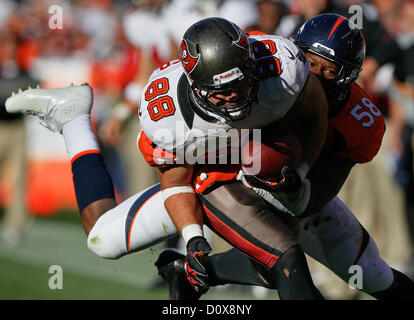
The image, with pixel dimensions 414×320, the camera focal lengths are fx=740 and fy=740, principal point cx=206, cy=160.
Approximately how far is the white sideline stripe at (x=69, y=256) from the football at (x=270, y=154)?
244 cm

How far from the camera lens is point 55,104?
4.04 m

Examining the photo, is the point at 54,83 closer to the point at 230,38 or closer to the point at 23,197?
the point at 23,197

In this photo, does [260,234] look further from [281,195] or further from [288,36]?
[288,36]

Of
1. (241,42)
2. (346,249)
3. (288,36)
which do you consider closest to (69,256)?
(288,36)

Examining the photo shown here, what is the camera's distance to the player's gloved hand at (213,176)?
335 centimetres

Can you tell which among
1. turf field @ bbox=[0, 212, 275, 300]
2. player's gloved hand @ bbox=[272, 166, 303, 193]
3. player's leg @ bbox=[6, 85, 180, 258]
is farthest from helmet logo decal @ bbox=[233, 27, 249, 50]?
turf field @ bbox=[0, 212, 275, 300]

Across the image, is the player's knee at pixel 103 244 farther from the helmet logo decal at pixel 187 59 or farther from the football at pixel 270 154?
the helmet logo decal at pixel 187 59

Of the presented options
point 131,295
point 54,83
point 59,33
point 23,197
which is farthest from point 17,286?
point 59,33

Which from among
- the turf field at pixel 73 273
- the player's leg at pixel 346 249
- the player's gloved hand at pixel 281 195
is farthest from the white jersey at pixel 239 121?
the turf field at pixel 73 273

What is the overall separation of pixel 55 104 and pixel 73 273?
1992mm

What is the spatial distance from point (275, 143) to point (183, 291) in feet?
3.71

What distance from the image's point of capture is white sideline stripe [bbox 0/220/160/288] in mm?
5668

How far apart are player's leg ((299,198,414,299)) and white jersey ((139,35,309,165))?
0.77 meters

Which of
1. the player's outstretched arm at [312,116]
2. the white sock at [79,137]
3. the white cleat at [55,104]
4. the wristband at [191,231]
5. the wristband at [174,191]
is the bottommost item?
the wristband at [191,231]
